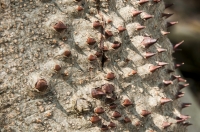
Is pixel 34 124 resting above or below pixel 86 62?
below

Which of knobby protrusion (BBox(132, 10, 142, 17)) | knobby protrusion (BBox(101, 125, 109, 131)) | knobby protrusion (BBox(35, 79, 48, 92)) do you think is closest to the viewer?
knobby protrusion (BBox(35, 79, 48, 92))

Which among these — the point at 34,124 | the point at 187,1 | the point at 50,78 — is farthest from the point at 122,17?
the point at 187,1

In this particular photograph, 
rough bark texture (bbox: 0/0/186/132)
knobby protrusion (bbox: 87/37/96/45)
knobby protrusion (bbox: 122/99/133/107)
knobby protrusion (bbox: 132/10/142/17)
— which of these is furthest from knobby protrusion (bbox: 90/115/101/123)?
knobby protrusion (bbox: 132/10/142/17)

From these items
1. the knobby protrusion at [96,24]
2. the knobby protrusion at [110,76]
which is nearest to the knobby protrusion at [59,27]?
the knobby protrusion at [96,24]

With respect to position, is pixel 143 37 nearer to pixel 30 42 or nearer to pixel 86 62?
pixel 86 62

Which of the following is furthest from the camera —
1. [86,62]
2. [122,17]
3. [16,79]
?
[122,17]

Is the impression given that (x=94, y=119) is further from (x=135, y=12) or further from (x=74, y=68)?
(x=135, y=12)

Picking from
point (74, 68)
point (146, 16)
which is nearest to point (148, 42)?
point (146, 16)

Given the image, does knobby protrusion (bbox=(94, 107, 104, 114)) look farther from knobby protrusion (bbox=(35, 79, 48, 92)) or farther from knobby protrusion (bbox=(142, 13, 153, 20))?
knobby protrusion (bbox=(142, 13, 153, 20))
